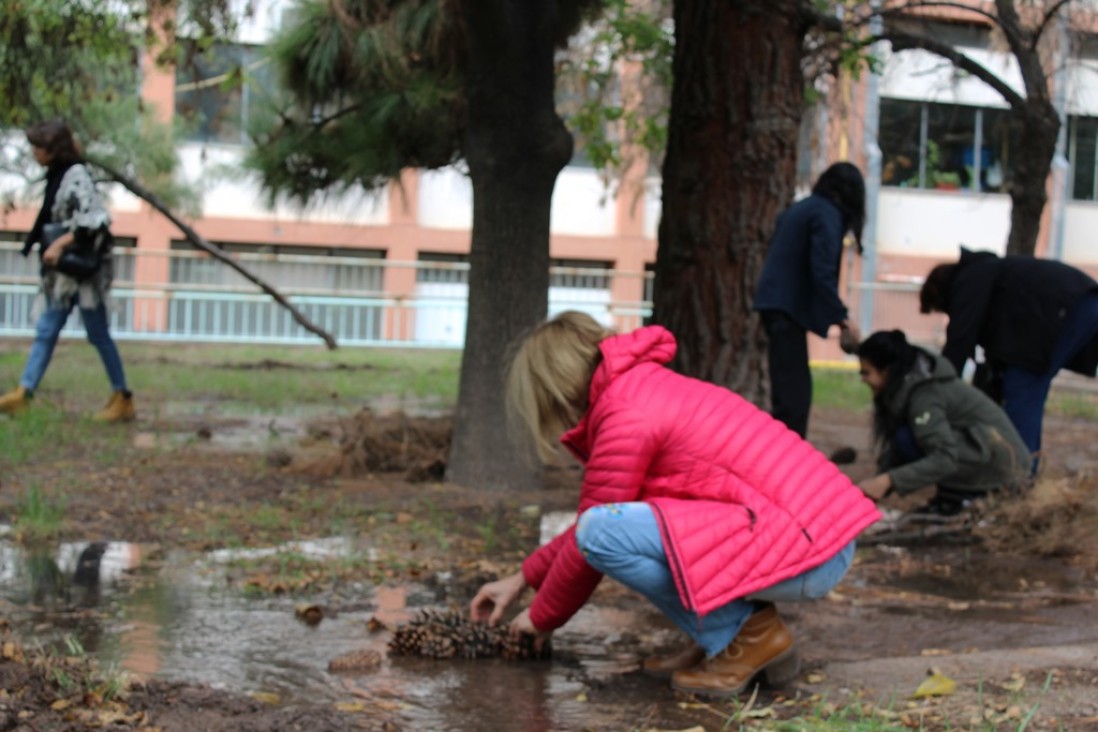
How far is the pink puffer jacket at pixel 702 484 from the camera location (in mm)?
3457

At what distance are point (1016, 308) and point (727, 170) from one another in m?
1.46

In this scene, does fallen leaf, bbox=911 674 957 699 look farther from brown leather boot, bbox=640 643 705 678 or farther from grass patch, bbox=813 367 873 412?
grass patch, bbox=813 367 873 412

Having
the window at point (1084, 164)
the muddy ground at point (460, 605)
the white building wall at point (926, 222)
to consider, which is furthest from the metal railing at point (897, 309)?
the muddy ground at point (460, 605)

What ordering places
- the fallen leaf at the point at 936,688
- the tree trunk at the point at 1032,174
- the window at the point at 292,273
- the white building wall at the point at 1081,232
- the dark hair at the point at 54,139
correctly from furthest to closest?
the white building wall at the point at 1081,232, the window at the point at 292,273, the tree trunk at the point at 1032,174, the dark hair at the point at 54,139, the fallen leaf at the point at 936,688

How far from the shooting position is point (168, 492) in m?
6.55

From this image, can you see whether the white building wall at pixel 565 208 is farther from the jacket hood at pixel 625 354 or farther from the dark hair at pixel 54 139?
the jacket hood at pixel 625 354

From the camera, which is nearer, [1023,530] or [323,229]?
[1023,530]

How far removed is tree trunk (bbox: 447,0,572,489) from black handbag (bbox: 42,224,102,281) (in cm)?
294

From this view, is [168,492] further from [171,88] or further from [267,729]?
[171,88]

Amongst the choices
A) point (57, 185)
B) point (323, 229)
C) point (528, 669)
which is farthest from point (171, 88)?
point (528, 669)

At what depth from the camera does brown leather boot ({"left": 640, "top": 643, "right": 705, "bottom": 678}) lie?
12.5 ft

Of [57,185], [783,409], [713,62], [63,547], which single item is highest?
[713,62]

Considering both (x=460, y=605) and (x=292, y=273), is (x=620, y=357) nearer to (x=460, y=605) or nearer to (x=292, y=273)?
(x=460, y=605)

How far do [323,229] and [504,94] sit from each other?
21765 mm
